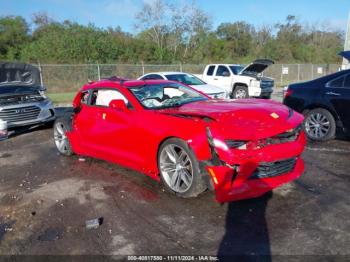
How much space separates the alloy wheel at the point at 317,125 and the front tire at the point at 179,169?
4070 mm

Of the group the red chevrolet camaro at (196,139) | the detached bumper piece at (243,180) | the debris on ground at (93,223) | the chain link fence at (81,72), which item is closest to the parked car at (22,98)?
the red chevrolet camaro at (196,139)

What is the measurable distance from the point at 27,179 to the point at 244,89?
12.6 m

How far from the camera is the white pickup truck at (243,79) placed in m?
16.4

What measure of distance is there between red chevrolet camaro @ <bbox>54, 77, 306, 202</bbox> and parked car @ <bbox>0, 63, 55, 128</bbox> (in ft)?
14.1

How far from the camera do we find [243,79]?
16.7 meters

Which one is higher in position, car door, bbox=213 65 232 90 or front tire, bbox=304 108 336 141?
car door, bbox=213 65 232 90

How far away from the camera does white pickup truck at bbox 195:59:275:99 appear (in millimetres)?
16406

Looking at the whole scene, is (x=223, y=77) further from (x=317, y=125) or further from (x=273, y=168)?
(x=273, y=168)

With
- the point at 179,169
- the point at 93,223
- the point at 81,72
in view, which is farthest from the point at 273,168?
the point at 81,72

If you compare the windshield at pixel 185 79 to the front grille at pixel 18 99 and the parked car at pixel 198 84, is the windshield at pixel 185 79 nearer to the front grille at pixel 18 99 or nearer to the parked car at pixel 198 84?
the parked car at pixel 198 84

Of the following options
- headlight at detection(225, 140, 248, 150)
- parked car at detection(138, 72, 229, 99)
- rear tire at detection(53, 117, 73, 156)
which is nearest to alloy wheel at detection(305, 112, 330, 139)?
headlight at detection(225, 140, 248, 150)

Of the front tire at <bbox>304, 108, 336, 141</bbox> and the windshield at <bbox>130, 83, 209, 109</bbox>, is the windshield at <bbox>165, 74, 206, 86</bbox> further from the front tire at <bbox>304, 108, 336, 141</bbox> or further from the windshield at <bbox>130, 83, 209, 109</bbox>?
the windshield at <bbox>130, 83, 209, 109</bbox>

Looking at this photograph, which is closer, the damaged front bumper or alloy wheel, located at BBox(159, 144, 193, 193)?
the damaged front bumper

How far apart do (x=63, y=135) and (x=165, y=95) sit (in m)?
2.57
